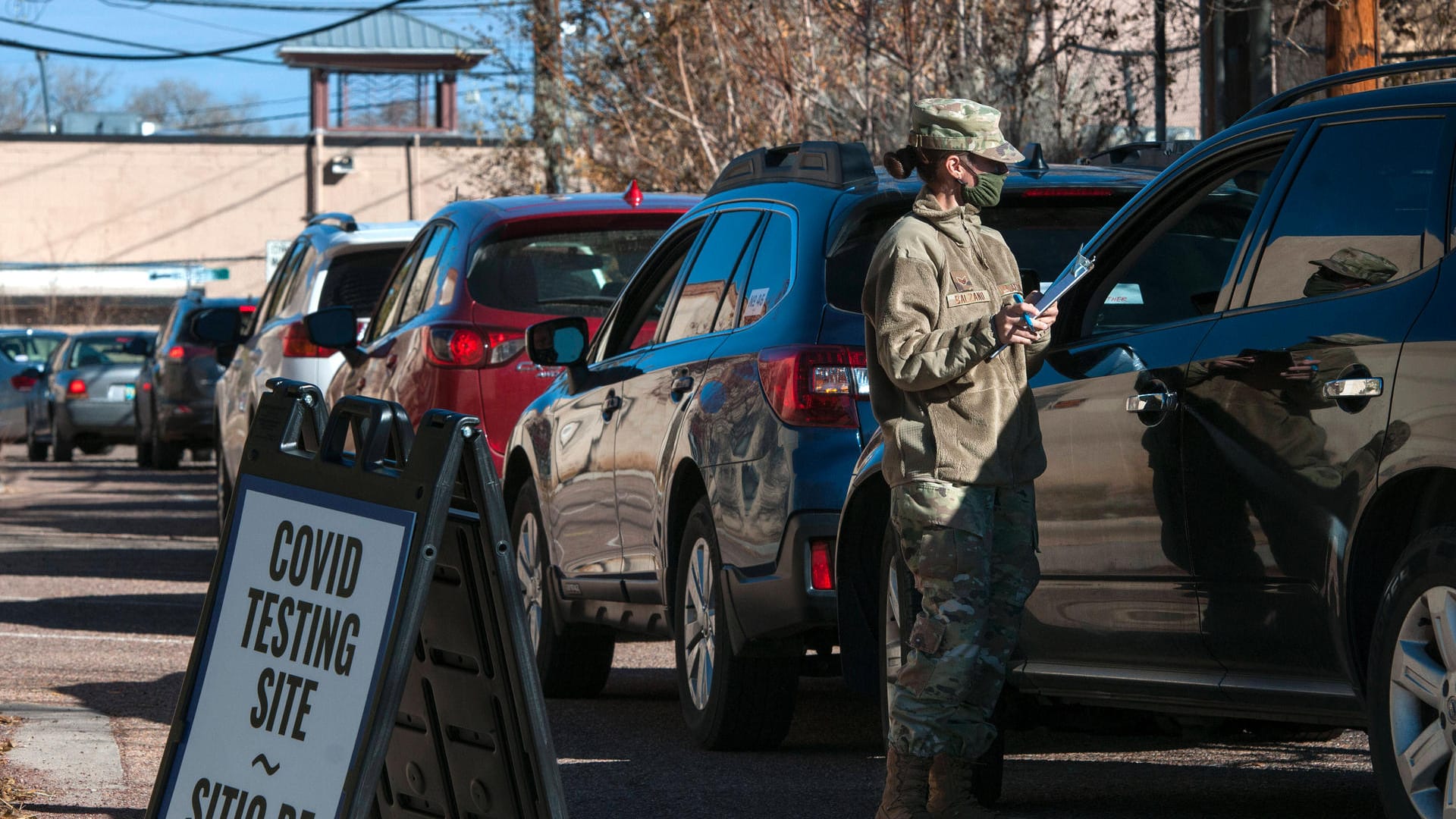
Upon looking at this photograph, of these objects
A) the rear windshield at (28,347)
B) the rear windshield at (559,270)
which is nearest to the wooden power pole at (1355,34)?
the rear windshield at (559,270)

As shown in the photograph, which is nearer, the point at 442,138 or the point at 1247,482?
the point at 1247,482

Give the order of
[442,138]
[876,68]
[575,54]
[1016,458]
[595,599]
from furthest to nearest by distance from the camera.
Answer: [442,138], [575,54], [876,68], [595,599], [1016,458]

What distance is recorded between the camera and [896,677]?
5227mm

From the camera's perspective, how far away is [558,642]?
840 centimetres

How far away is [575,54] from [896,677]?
16.7 metres

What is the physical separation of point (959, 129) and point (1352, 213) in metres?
0.90

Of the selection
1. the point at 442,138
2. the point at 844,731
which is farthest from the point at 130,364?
the point at 442,138

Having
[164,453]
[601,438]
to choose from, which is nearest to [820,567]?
[601,438]

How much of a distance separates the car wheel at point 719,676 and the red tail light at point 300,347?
5374mm

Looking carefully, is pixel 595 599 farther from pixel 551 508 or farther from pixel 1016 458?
pixel 1016 458

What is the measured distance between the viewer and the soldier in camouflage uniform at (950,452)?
4.88 metres

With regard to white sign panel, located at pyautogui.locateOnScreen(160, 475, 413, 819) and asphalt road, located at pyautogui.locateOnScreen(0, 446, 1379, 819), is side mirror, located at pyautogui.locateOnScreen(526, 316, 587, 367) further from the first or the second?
white sign panel, located at pyautogui.locateOnScreen(160, 475, 413, 819)

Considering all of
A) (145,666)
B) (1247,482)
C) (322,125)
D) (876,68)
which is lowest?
(145,666)

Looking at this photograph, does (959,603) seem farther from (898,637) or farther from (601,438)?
(601,438)
